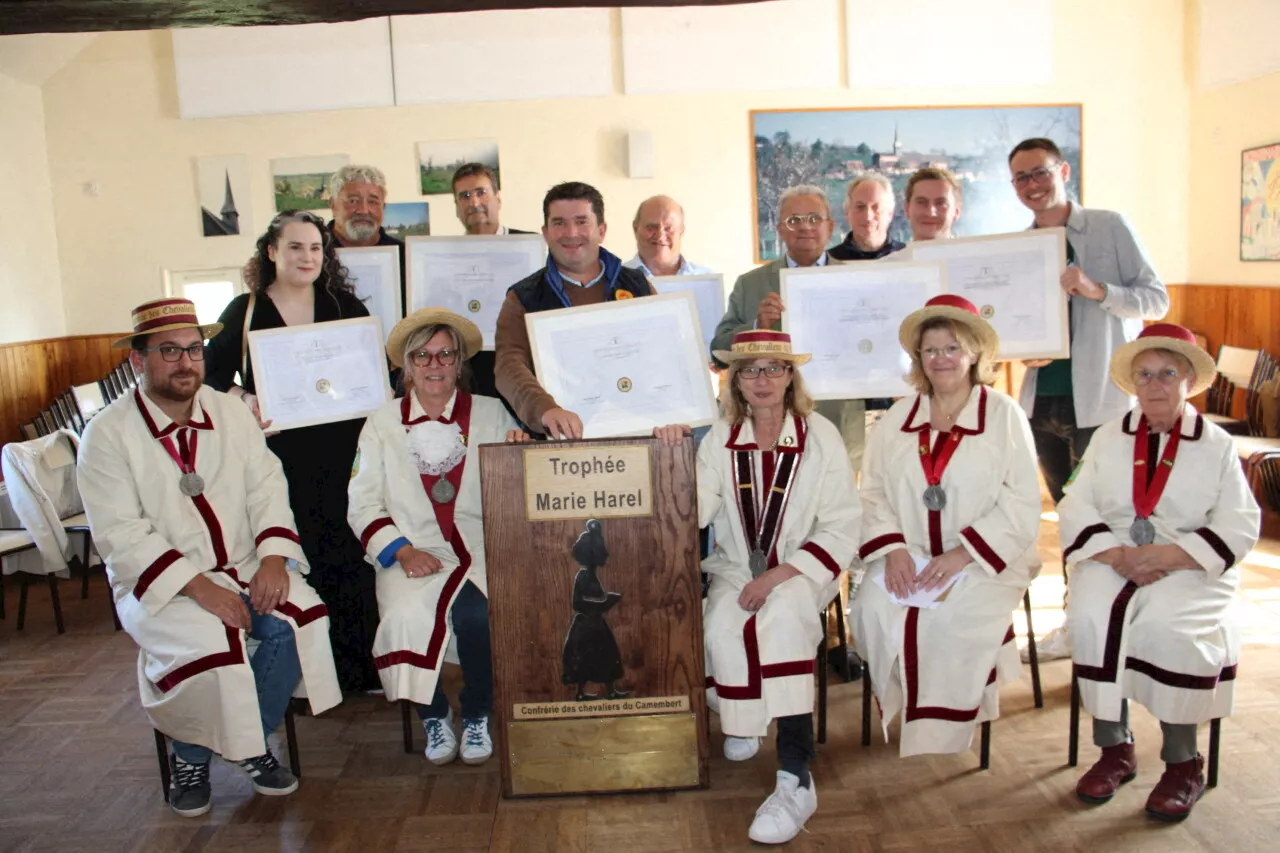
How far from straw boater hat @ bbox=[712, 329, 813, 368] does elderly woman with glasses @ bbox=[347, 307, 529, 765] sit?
0.83m

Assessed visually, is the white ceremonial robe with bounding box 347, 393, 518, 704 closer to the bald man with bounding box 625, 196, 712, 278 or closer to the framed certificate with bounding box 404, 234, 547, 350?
the framed certificate with bounding box 404, 234, 547, 350

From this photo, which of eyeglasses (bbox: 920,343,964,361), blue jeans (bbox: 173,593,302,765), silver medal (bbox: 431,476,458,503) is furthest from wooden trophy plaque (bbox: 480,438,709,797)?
eyeglasses (bbox: 920,343,964,361)

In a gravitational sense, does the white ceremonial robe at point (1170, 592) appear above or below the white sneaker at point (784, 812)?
above

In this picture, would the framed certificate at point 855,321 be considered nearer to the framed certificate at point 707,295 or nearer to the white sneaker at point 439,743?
the framed certificate at point 707,295

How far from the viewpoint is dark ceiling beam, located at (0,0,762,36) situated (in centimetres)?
223

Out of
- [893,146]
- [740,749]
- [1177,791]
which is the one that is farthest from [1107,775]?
[893,146]

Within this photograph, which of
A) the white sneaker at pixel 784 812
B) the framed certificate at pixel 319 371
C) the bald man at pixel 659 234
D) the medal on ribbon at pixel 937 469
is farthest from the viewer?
the bald man at pixel 659 234

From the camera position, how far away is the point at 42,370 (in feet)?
26.6

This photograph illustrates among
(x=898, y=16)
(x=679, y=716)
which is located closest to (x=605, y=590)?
(x=679, y=716)

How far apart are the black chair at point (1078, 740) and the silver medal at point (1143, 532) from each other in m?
0.48

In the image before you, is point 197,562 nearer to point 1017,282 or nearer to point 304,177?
point 1017,282

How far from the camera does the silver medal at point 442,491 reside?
11.7ft

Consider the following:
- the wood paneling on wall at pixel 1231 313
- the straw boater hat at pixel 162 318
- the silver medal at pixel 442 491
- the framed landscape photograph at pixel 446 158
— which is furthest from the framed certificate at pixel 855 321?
the framed landscape photograph at pixel 446 158

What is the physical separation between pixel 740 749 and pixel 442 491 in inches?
54.1
